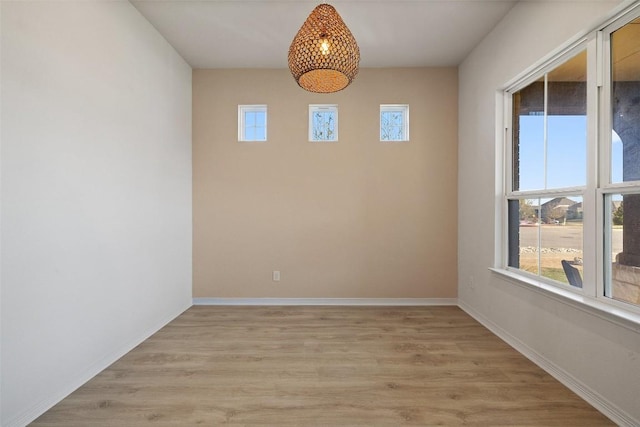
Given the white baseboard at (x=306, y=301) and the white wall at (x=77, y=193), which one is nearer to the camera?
the white wall at (x=77, y=193)

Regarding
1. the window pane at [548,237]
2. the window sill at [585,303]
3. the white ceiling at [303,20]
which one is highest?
the white ceiling at [303,20]

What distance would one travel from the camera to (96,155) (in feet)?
6.88

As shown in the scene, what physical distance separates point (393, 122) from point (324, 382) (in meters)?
3.00

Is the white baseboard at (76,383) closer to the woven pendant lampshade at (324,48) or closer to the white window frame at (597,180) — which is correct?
the woven pendant lampshade at (324,48)

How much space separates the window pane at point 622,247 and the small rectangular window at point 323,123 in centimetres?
262

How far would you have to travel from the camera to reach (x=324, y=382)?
1.99 m

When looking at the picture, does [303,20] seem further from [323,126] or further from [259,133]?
[259,133]

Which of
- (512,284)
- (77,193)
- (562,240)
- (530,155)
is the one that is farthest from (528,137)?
(77,193)

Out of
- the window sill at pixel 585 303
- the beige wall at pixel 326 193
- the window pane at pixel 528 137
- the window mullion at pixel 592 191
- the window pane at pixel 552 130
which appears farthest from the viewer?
the beige wall at pixel 326 193

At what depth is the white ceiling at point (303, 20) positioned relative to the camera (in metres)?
2.47

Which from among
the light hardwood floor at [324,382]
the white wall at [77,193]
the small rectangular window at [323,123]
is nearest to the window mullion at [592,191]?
the light hardwood floor at [324,382]

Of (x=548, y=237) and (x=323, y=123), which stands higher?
(x=323, y=123)

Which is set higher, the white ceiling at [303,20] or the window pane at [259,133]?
the white ceiling at [303,20]

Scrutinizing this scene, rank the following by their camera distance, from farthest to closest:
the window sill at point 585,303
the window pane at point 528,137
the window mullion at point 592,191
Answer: the window pane at point 528,137 < the window mullion at point 592,191 < the window sill at point 585,303
